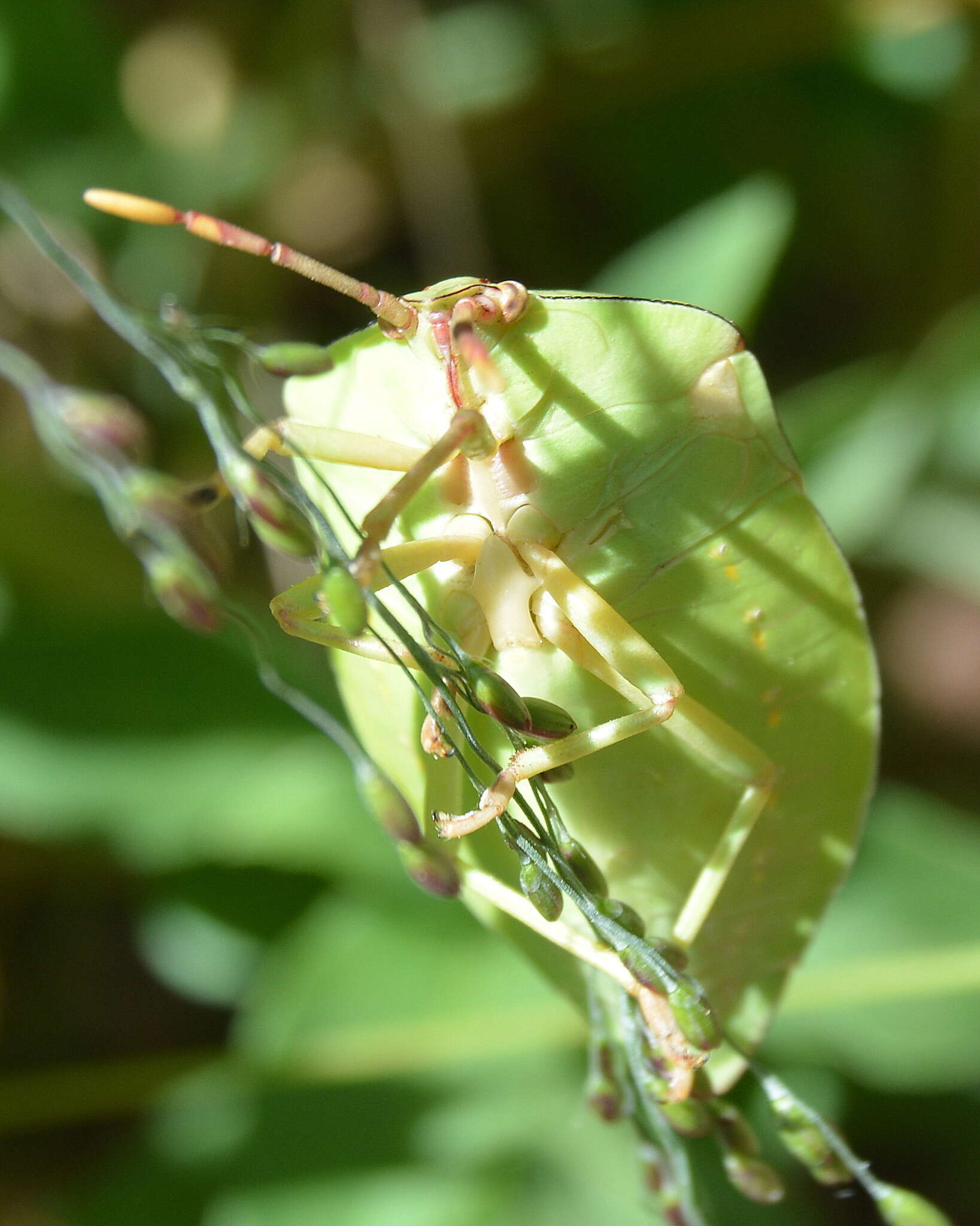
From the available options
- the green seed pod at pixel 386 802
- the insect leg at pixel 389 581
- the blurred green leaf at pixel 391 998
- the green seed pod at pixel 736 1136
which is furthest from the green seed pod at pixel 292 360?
the blurred green leaf at pixel 391 998

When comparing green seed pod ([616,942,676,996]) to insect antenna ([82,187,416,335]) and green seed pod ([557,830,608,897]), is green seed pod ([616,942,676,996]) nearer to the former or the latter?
green seed pod ([557,830,608,897])

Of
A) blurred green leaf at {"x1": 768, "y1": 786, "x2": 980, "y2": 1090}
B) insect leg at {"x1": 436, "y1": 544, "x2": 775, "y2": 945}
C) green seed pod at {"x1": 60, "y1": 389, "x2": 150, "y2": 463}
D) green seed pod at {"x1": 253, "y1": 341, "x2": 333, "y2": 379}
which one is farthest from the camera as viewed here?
blurred green leaf at {"x1": 768, "y1": 786, "x2": 980, "y2": 1090}

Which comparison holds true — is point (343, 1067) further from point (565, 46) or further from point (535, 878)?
point (565, 46)

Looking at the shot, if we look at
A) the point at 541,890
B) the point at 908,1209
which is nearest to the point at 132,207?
the point at 541,890

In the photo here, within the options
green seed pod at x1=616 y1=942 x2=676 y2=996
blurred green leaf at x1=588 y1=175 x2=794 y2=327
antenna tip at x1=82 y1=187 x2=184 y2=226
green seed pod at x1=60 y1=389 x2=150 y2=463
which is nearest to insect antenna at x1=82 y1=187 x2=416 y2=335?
antenna tip at x1=82 y1=187 x2=184 y2=226

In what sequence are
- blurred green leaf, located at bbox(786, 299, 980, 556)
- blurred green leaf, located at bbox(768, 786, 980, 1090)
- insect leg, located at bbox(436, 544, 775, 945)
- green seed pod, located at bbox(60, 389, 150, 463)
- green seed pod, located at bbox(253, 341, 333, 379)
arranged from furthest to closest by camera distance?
blurred green leaf, located at bbox(786, 299, 980, 556), blurred green leaf, located at bbox(768, 786, 980, 1090), insect leg, located at bbox(436, 544, 775, 945), green seed pod, located at bbox(253, 341, 333, 379), green seed pod, located at bbox(60, 389, 150, 463)

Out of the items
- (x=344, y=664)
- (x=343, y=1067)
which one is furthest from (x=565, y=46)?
(x=343, y=1067)
